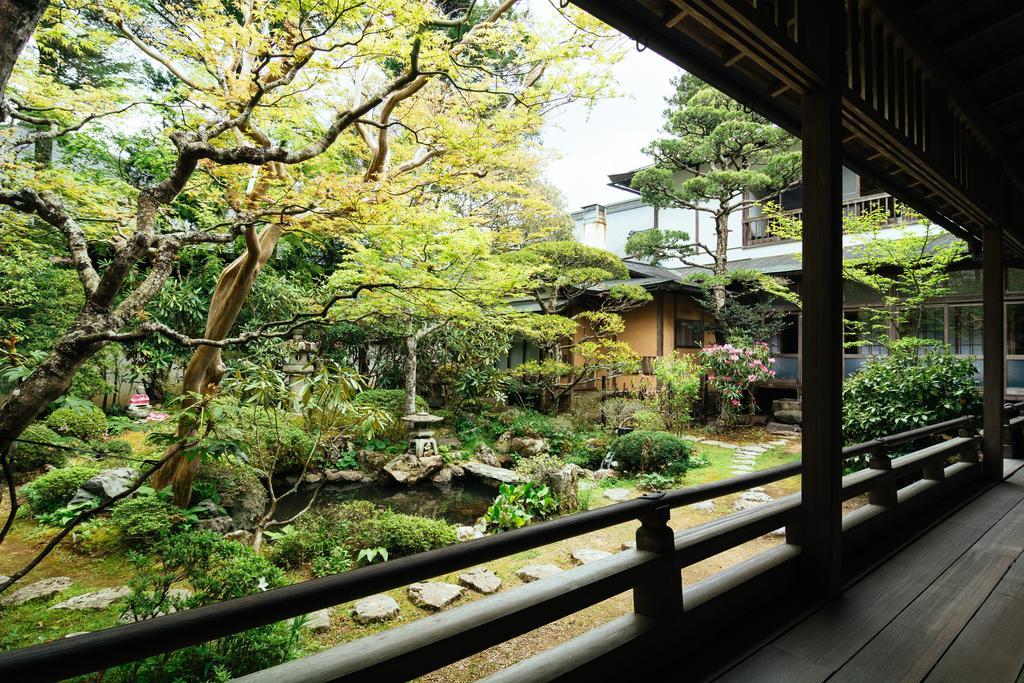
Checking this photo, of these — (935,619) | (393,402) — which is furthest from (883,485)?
(393,402)

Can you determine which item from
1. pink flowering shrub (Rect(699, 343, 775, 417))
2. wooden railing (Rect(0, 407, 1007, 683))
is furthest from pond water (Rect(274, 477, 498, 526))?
pink flowering shrub (Rect(699, 343, 775, 417))

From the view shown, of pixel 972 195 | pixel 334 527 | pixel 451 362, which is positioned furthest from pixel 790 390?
pixel 334 527

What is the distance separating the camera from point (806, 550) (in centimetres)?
220

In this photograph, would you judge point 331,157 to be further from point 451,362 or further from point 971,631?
point 971,631

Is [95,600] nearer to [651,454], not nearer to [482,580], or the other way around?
[482,580]

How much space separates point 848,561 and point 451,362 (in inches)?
313

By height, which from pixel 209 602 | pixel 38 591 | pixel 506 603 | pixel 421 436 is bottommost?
pixel 38 591

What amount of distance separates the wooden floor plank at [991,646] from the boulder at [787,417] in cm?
832

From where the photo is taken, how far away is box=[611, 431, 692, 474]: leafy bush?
7012mm

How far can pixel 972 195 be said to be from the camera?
3369 millimetres

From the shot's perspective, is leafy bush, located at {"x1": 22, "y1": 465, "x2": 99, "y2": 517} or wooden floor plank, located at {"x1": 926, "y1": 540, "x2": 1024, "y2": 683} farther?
leafy bush, located at {"x1": 22, "y1": 465, "x2": 99, "y2": 517}

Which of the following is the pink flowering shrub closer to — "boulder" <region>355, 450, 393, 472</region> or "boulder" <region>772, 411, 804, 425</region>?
"boulder" <region>772, 411, 804, 425</region>

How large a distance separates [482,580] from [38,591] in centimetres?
319

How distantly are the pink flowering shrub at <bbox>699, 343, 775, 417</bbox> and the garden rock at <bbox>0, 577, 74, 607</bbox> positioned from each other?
30.9 ft
